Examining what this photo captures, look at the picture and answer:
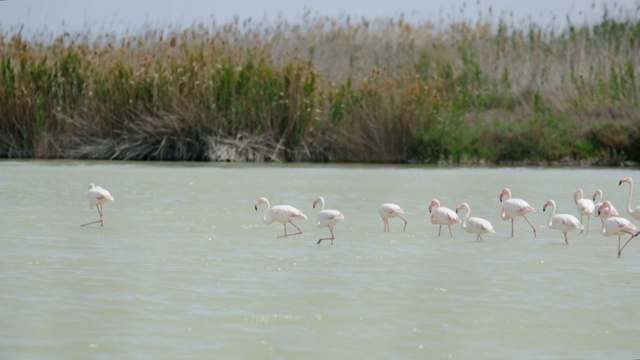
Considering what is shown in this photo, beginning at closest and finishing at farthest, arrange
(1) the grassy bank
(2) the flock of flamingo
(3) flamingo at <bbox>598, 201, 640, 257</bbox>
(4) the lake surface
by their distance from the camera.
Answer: (4) the lake surface
(3) flamingo at <bbox>598, 201, 640, 257</bbox>
(2) the flock of flamingo
(1) the grassy bank

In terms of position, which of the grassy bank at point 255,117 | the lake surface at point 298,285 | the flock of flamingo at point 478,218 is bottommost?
the lake surface at point 298,285

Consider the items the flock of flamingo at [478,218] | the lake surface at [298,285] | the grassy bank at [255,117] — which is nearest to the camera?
the lake surface at [298,285]

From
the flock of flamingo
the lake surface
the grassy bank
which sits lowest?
the lake surface

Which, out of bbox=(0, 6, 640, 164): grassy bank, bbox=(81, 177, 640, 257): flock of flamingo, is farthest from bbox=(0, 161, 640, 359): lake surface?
bbox=(0, 6, 640, 164): grassy bank

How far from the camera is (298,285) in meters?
6.41

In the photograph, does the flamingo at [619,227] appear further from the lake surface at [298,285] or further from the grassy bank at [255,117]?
the grassy bank at [255,117]

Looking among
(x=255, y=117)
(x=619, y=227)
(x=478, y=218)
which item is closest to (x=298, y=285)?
(x=619, y=227)

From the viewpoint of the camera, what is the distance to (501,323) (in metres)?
5.43

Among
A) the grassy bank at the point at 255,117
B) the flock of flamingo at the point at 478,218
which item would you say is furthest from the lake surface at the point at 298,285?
the grassy bank at the point at 255,117

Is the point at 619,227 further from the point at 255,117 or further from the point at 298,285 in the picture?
the point at 255,117

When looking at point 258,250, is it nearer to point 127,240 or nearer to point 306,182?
point 127,240

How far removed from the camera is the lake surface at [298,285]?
196 inches

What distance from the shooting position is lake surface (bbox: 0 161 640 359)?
4.98 m

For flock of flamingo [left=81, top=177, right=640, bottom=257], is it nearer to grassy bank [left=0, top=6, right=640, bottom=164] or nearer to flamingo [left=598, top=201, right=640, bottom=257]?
flamingo [left=598, top=201, right=640, bottom=257]
